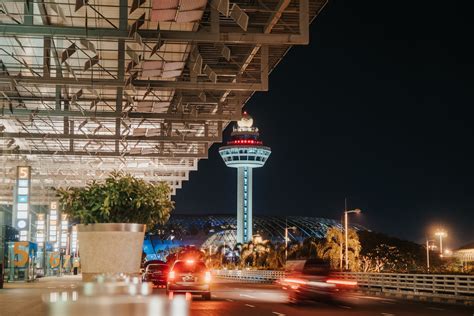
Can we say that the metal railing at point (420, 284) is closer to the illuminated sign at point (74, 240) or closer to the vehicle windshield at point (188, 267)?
the vehicle windshield at point (188, 267)

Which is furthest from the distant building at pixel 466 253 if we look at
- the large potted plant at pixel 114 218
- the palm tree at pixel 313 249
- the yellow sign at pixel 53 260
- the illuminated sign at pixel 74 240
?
the large potted plant at pixel 114 218

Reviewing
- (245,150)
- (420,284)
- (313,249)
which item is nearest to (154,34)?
(420,284)

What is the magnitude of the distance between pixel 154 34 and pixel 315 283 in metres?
11.5

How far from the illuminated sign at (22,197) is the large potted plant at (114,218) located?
1505cm

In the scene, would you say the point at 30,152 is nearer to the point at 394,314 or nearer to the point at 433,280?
the point at 433,280

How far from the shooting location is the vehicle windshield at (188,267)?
31.7m

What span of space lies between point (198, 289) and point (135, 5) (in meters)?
11.2

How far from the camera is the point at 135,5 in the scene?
28125 mm

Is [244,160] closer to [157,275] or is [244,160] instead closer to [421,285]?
[157,275]

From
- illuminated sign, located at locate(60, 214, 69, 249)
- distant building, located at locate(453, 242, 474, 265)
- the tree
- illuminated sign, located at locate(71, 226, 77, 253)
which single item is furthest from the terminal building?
distant building, located at locate(453, 242, 474, 265)

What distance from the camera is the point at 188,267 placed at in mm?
32062

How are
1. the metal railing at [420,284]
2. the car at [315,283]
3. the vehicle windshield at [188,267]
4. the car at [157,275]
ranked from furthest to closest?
the car at [157,275]
the metal railing at [420,284]
the vehicle windshield at [188,267]
the car at [315,283]

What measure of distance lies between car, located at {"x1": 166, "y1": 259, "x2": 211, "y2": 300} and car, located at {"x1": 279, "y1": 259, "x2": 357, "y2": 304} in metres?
3.73

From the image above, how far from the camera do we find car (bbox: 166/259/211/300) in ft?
102
